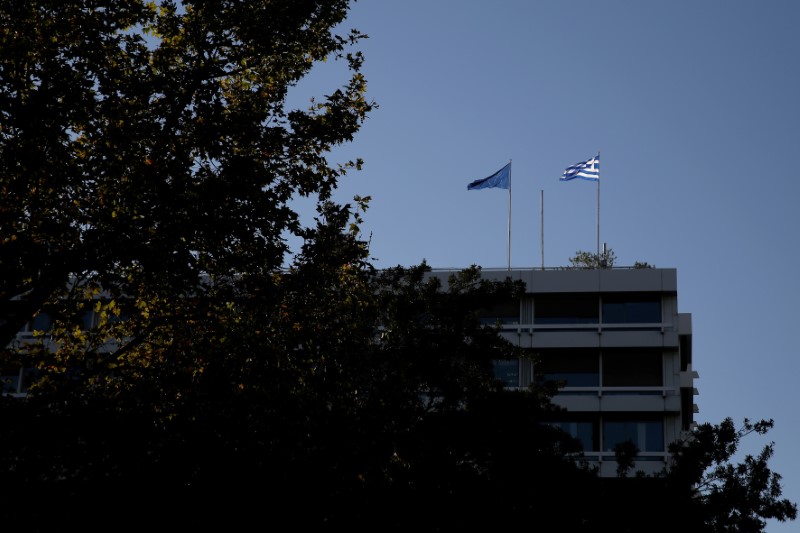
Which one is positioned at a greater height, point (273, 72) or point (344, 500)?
point (273, 72)

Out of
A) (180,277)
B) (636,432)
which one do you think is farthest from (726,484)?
(636,432)

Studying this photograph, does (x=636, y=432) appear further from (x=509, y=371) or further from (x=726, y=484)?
(x=726, y=484)

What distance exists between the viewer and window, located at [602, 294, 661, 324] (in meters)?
58.5

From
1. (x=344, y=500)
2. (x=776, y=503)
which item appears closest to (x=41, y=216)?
(x=344, y=500)

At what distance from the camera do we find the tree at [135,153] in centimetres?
1853

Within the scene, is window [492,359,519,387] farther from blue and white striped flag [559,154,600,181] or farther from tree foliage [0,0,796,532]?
tree foliage [0,0,796,532]

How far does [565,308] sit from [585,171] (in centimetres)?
669

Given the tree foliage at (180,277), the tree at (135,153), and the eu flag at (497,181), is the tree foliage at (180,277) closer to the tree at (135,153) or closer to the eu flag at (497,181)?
the tree at (135,153)

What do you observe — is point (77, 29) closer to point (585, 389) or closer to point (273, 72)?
point (273, 72)

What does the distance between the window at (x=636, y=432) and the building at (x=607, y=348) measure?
5 cm

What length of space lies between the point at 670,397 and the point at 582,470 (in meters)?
27.4

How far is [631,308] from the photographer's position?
193 ft

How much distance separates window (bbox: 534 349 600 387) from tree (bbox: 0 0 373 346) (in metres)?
38.5

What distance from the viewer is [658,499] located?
2930cm
